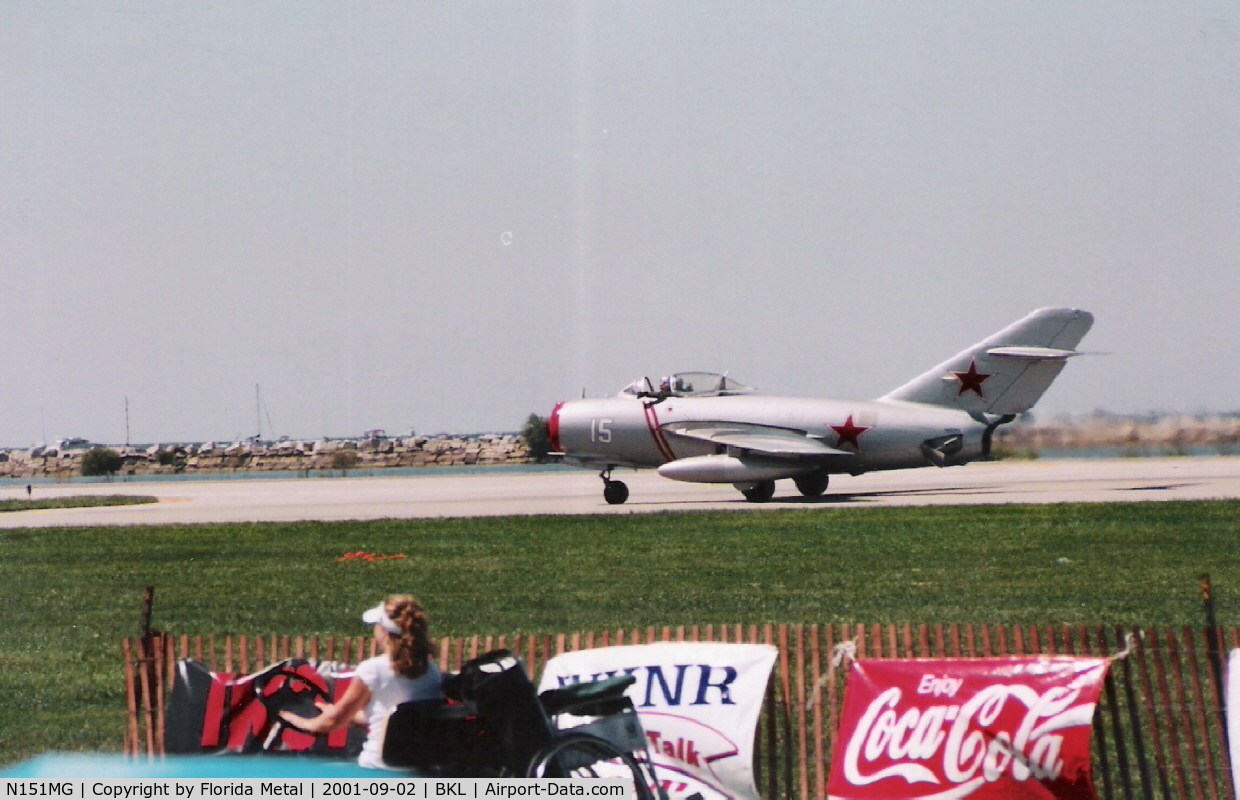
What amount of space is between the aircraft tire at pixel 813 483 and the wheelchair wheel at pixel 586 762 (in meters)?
28.2

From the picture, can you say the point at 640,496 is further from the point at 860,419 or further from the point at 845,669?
the point at 845,669

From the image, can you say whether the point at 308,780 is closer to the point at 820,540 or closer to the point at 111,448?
the point at 820,540

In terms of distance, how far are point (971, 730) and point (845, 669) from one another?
1.18 meters

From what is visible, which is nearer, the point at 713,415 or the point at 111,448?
the point at 713,415

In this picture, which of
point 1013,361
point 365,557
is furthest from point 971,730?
point 1013,361

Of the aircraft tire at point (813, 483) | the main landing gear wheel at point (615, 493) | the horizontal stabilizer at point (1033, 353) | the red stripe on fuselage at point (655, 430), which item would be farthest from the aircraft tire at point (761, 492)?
the horizontal stabilizer at point (1033, 353)

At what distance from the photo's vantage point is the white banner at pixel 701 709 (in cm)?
754

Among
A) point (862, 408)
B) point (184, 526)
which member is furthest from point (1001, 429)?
point (184, 526)

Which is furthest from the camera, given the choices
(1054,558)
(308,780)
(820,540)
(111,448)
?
(111,448)

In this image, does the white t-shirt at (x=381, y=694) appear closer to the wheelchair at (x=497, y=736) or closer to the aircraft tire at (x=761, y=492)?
the wheelchair at (x=497, y=736)

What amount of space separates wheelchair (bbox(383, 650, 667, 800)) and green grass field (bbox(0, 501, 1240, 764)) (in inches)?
143

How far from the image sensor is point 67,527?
109ft

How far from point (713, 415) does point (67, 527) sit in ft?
52.8

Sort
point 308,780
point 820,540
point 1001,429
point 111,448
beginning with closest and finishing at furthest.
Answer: point 308,780 < point 820,540 < point 1001,429 < point 111,448
